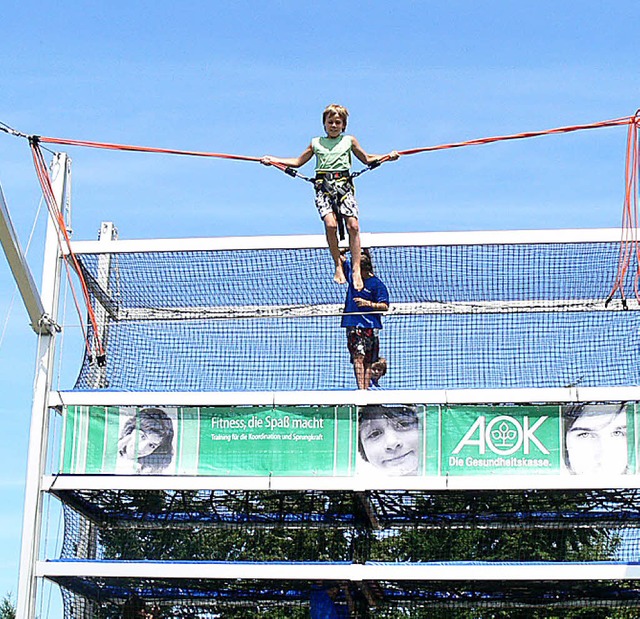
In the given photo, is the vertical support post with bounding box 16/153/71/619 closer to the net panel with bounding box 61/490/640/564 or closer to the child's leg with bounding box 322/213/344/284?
the net panel with bounding box 61/490/640/564

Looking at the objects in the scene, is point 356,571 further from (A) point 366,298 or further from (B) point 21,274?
(B) point 21,274

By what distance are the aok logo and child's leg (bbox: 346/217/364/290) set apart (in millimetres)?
1798

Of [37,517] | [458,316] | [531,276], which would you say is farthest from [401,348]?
[37,517]

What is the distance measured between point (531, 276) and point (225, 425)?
350 cm

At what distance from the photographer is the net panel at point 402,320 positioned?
12125 millimetres

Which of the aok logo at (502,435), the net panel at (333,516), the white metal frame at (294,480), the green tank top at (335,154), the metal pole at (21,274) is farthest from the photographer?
the net panel at (333,516)

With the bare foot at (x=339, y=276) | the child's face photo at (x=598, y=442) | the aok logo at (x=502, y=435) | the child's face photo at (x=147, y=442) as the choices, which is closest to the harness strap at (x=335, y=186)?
the bare foot at (x=339, y=276)

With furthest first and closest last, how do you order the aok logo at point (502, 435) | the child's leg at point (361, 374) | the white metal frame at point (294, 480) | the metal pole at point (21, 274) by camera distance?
1. the child's leg at point (361, 374)
2. the aok logo at point (502, 435)
3. the white metal frame at point (294, 480)
4. the metal pole at point (21, 274)

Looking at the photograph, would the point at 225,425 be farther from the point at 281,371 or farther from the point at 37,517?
the point at 37,517

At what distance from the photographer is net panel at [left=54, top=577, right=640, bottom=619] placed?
40.2ft

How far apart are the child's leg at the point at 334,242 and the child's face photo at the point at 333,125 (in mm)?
780

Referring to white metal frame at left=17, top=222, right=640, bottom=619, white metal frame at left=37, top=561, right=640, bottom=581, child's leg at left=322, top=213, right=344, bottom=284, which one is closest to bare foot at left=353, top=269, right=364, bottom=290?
child's leg at left=322, top=213, right=344, bottom=284

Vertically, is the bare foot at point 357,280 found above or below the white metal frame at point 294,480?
above

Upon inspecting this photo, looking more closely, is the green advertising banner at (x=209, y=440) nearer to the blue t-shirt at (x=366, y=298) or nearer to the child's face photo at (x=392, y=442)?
the child's face photo at (x=392, y=442)
